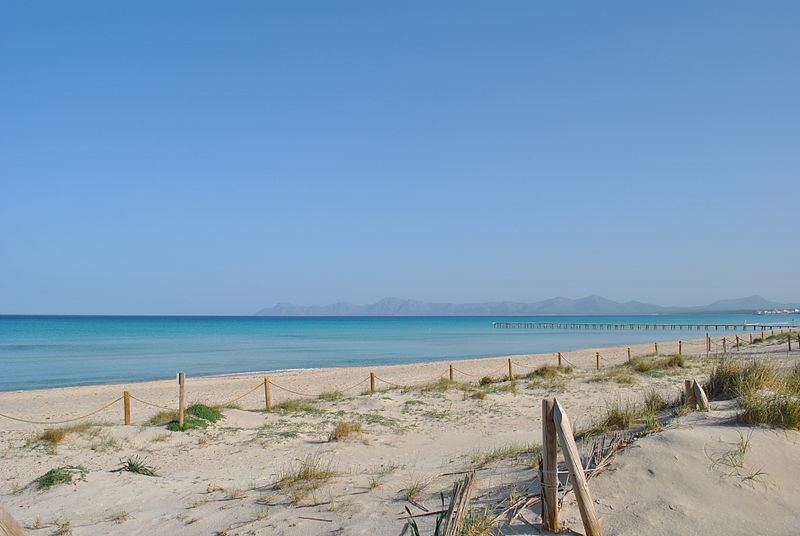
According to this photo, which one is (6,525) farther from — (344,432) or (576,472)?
(344,432)

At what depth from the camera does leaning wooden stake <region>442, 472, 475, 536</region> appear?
4555 millimetres

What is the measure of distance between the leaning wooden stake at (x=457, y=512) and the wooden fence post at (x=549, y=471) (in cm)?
68

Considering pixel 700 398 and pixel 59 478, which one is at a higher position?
pixel 700 398

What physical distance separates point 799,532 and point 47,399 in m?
22.5

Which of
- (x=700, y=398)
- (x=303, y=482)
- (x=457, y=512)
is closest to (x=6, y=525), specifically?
(x=457, y=512)

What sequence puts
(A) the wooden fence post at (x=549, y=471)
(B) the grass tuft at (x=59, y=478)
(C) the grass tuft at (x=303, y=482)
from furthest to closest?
(B) the grass tuft at (x=59, y=478) → (C) the grass tuft at (x=303, y=482) → (A) the wooden fence post at (x=549, y=471)

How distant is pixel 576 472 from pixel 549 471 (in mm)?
311

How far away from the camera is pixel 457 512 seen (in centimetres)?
475

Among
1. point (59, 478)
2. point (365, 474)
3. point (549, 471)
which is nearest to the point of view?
point (549, 471)

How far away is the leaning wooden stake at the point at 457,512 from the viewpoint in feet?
14.9

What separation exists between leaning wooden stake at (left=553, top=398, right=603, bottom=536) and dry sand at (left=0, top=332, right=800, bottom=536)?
525 millimetres

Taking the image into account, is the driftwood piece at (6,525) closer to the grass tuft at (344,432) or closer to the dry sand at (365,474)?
the dry sand at (365,474)

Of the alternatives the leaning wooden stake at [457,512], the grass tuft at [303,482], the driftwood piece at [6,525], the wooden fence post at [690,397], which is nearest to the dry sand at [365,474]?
the grass tuft at [303,482]

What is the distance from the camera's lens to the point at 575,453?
4.48 meters
